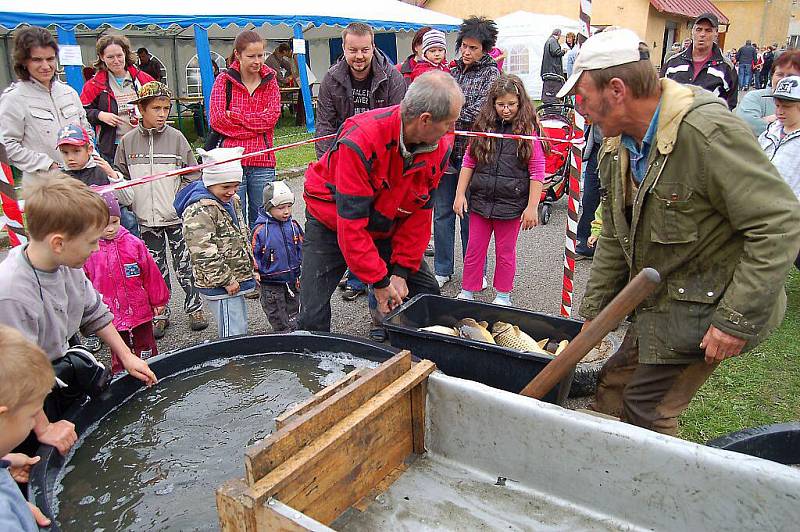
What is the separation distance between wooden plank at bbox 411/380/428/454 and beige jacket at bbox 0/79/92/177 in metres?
3.92

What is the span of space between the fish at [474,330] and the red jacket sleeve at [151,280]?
2.03 m

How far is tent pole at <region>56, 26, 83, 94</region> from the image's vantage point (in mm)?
10492

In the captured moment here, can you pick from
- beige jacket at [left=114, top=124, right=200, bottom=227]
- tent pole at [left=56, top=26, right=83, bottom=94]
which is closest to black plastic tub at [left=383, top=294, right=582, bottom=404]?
beige jacket at [left=114, top=124, right=200, bottom=227]

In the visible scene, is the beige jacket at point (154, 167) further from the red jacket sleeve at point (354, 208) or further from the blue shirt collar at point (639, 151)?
the blue shirt collar at point (639, 151)

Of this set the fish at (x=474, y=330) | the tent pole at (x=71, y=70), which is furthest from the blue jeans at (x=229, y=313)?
the tent pole at (x=71, y=70)

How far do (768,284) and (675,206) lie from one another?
43 centimetres

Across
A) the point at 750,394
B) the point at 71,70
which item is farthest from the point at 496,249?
the point at 71,70

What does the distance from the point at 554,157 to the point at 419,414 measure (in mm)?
6357

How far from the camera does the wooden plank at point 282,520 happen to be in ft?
5.19

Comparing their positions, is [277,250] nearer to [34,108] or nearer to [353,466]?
[34,108]

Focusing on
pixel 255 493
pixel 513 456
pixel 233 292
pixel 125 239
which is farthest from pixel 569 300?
pixel 255 493

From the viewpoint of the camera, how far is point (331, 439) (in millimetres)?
1901

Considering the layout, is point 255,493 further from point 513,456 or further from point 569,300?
point 569,300

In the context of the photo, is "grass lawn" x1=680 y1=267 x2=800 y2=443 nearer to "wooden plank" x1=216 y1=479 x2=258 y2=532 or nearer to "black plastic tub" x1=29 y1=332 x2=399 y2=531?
"black plastic tub" x1=29 y1=332 x2=399 y2=531
